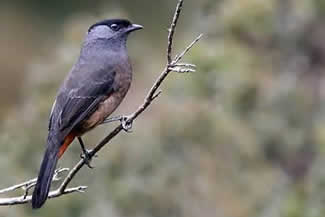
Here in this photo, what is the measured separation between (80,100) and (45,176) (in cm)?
75

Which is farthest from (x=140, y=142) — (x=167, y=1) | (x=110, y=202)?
(x=167, y=1)

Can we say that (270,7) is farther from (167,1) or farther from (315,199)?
(167,1)

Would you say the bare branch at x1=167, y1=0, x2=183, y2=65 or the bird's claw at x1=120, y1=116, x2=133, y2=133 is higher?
the bare branch at x1=167, y1=0, x2=183, y2=65

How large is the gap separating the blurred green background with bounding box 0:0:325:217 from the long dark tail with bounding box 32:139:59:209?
7.88 feet

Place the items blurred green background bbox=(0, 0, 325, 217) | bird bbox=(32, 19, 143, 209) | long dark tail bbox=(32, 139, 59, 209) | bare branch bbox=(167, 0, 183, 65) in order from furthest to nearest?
1. blurred green background bbox=(0, 0, 325, 217)
2. bird bbox=(32, 19, 143, 209)
3. long dark tail bbox=(32, 139, 59, 209)
4. bare branch bbox=(167, 0, 183, 65)

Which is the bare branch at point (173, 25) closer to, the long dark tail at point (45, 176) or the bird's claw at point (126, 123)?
the bird's claw at point (126, 123)

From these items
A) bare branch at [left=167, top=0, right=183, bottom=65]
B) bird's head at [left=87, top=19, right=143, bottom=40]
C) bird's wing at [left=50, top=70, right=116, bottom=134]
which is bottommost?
bird's wing at [left=50, top=70, right=116, bottom=134]

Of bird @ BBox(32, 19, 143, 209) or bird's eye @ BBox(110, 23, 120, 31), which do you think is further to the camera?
bird's eye @ BBox(110, 23, 120, 31)

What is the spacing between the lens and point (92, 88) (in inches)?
257

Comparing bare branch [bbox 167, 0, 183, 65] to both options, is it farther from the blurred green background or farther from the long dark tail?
the blurred green background

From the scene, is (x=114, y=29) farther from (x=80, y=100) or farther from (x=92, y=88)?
(x=80, y=100)

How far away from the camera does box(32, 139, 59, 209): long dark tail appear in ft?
18.5

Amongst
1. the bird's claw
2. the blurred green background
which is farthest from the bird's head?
the blurred green background

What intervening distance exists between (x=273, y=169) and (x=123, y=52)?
3.50 metres
